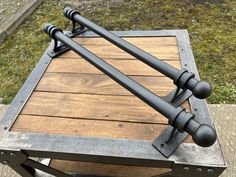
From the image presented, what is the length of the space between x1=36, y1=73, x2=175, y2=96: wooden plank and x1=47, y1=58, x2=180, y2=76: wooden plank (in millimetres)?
41

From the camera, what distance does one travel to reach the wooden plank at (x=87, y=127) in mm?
1323

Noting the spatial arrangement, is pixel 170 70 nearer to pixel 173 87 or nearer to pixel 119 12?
pixel 173 87

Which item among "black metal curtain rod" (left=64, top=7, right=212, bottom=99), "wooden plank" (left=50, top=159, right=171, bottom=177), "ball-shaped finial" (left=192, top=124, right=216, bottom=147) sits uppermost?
"black metal curtain rod" (left=64, top=7, right=212, bottom=99)

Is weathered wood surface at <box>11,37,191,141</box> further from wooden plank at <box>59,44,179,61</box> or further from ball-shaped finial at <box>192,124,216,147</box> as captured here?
ball-shaped finial at <box>192,124,216,147</box>

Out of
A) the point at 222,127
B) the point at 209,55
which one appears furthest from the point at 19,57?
the point at 222,127

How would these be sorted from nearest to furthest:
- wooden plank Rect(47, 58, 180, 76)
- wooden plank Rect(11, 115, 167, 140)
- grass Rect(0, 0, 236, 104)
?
wooden plank Rect(11, 115, 167, 140), wooden plank Rect(47, 58, 180, 76), grass Rect(0, 0, 236, 104)

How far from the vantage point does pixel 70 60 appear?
185 centimetres

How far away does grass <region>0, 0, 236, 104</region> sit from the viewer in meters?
2.79

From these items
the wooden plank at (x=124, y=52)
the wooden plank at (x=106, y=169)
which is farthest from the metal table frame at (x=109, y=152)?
the wooden plank at (x=124, y=52)

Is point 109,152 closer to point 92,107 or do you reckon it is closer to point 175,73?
point 92,107

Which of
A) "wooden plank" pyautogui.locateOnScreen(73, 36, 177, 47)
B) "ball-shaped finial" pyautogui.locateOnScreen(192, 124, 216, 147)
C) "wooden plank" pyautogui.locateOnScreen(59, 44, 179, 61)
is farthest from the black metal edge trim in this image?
"ball-shaped finial" pyautogui.locateOnScreen(192, 124, 216, 147)

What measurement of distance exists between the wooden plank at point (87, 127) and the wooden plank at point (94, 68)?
0.40 metres

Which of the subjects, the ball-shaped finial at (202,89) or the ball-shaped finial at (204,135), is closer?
the ball-shaped finial at (204,135)

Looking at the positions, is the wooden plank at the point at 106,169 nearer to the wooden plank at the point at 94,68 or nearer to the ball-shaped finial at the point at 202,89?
the wooden plank at the point at 94,68
